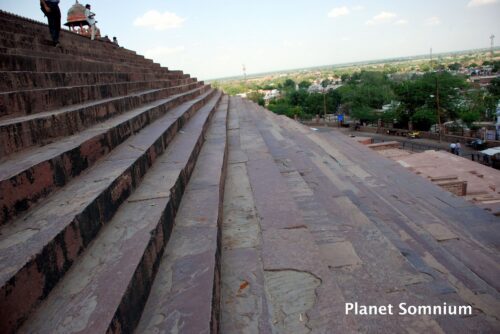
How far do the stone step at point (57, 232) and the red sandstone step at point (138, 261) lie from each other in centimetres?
3

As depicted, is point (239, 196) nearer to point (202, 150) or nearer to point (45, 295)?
point (202, 150)

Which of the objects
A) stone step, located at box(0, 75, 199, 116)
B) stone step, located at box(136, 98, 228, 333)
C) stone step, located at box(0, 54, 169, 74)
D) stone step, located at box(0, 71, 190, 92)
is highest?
stone step, located at box(0, 54, 169, 74)

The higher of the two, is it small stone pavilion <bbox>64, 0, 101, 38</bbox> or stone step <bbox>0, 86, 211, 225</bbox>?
small stone pavilion <bbox>64, 0, 101, 38</bbox>

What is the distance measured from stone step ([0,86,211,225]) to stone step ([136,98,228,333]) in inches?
27.9

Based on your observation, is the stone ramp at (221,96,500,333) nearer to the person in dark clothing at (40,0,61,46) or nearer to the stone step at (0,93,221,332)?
the stone step at (0,93,221,332)

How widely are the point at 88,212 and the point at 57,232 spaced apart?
248 mm

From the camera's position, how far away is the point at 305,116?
42250mm

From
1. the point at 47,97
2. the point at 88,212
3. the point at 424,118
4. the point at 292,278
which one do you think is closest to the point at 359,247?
the point at 292,278

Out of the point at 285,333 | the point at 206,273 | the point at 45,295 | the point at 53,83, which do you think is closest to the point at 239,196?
the point at 206,273

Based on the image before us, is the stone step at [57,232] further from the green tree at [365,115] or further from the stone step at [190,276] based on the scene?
the green tree at [365,115]

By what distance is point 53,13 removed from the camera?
515 cm

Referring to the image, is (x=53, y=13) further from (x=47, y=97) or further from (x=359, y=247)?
(x=359, y=247)

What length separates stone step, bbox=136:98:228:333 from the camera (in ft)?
4.30

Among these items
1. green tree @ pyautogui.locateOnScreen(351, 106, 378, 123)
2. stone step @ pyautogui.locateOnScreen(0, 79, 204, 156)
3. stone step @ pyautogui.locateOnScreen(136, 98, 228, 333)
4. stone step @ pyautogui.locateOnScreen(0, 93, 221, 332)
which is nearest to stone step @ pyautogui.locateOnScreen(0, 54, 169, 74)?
stone step @ pyautogui.locateOnScreen(0, 79, 204, 156)
